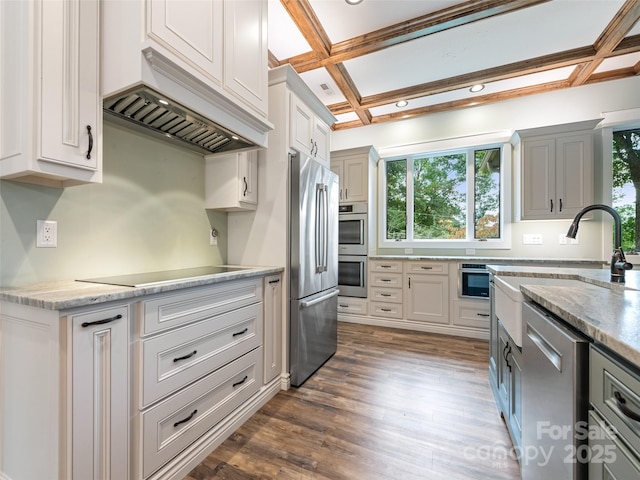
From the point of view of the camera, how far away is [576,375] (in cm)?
76

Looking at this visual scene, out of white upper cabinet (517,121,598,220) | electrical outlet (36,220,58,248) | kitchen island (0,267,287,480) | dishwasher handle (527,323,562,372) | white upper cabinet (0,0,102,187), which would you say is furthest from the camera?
white upper cabinet (517,121,598,220)

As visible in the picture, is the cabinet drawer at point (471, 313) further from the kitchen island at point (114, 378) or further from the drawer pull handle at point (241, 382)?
the kitchen island at point (114, 378)

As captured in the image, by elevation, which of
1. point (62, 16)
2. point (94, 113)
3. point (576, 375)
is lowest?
point (576, 375)

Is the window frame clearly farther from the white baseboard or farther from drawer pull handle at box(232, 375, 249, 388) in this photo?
drawer pull handle at box(232, 375, 249, 388)

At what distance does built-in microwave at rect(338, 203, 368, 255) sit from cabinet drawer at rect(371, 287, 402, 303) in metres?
0.54

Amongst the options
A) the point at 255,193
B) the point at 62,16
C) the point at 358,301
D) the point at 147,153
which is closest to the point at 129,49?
the point at 62,16

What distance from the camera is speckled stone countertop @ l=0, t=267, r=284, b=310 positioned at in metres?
0.94

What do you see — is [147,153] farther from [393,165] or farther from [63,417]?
[393,165]

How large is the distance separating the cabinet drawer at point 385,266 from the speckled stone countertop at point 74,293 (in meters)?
2.71

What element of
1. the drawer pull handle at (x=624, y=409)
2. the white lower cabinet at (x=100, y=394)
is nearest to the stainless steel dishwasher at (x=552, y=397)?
the drawer pull handle at (x=624, y=409)

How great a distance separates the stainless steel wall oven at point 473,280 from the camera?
128 inches

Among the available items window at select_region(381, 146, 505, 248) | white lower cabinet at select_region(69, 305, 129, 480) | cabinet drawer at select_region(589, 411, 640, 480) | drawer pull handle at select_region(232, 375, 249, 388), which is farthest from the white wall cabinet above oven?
cabinet drawer at select_region(589, 411, 640, 480)

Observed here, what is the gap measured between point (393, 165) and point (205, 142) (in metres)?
3.17

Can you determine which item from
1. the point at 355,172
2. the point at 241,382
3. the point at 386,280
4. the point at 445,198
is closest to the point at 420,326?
the point at 386,280
